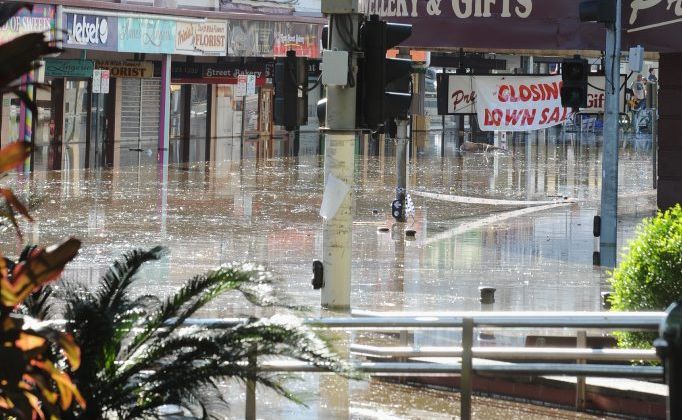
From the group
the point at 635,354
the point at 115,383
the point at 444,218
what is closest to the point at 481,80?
the point at 444,218

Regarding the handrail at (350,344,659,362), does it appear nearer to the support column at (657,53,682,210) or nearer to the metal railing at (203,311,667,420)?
the metal railing at (203,311,667,420)

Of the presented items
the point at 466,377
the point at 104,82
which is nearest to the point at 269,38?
the point at 104,82

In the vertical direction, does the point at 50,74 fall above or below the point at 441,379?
above

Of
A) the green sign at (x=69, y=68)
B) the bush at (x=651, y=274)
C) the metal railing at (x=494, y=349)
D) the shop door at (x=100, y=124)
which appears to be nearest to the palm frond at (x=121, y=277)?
the metal railing at (x=494, y=349)

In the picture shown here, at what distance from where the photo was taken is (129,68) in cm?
4081

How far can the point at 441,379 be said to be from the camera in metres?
9.52

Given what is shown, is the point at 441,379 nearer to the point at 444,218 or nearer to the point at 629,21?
the point at 629,21

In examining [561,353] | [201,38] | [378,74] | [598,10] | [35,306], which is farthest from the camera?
[201,38]

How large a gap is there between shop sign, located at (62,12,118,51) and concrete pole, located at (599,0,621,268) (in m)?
19.8

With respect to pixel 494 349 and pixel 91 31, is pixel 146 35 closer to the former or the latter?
pixel 91 31

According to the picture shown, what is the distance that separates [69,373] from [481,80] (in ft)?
47.7

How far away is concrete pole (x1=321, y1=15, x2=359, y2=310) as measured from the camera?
11.9 meters

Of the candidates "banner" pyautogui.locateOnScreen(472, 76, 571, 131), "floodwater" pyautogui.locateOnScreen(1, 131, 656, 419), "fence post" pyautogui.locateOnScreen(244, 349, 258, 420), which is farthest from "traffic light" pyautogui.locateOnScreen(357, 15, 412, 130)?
"banner" pyautogui.locateOnScreen(472, 76, 571, 131)

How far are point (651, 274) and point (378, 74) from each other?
3.33m
